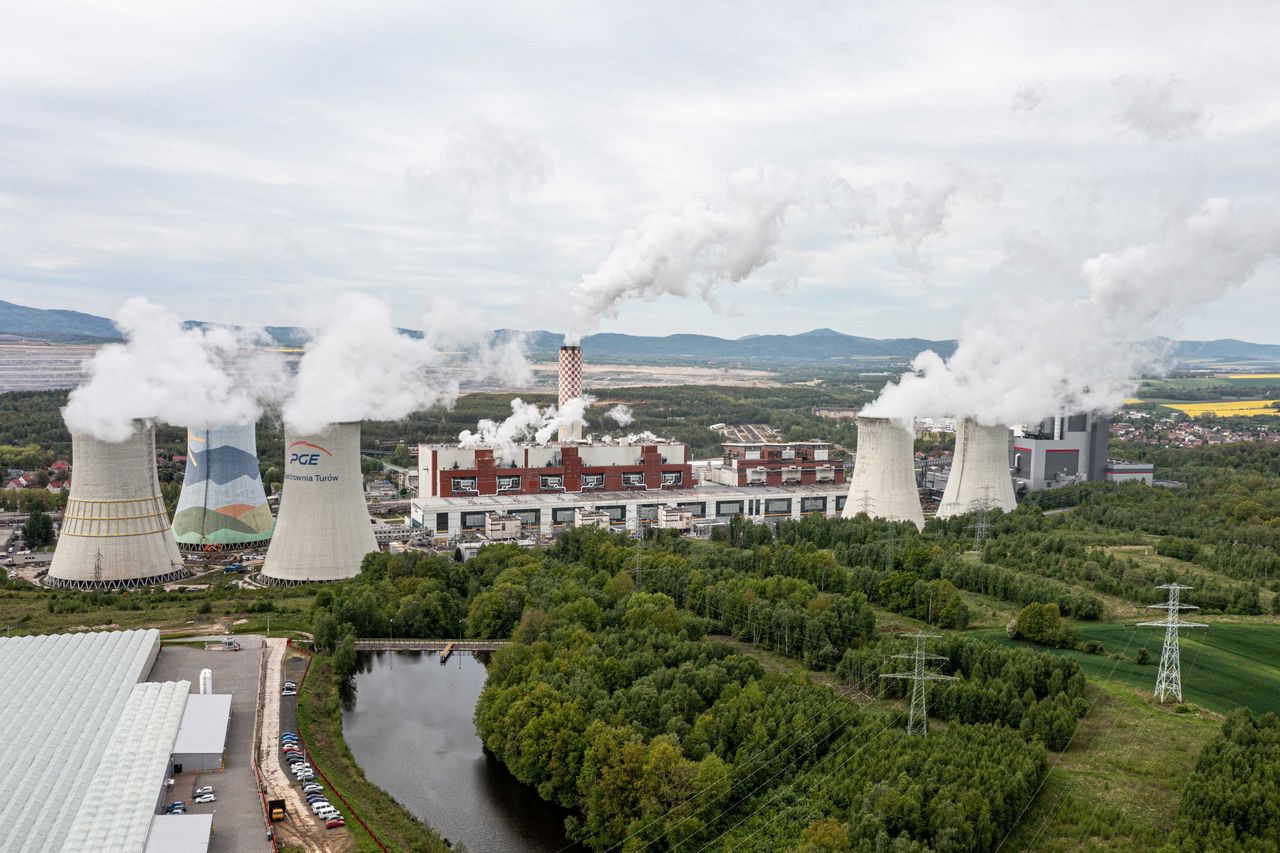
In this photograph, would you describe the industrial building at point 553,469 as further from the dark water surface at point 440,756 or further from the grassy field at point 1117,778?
the grassy field at point 1117,778

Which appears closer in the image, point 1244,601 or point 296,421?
point 1244,601

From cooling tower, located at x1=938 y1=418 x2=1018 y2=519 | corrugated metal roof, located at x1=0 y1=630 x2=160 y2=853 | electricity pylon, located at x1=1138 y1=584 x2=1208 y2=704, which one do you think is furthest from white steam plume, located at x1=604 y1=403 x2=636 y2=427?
electricity pylon, located at x1=1138 y1=584 x2=1208 y2=704

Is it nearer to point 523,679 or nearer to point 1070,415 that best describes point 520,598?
point 523,679

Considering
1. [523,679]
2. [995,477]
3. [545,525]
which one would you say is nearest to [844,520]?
[995,477]

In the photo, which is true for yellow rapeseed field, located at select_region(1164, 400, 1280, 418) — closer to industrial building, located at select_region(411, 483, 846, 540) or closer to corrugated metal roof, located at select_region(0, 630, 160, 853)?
industrial building, located at select_region(411, 483, 846, 540)

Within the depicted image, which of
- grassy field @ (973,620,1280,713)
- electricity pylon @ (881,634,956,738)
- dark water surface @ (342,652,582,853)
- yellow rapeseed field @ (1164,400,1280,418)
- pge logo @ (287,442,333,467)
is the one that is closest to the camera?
electricity pylon @ (881,634,956,738)
